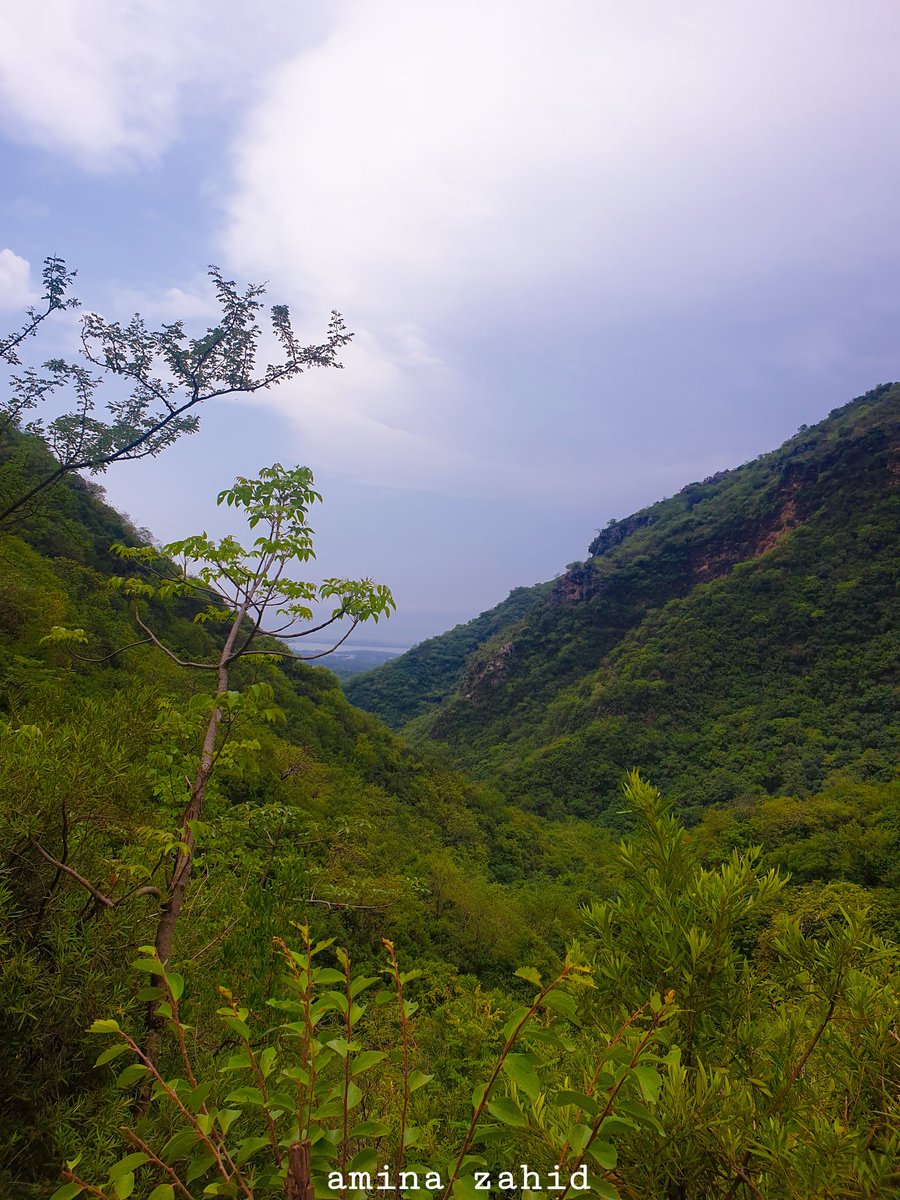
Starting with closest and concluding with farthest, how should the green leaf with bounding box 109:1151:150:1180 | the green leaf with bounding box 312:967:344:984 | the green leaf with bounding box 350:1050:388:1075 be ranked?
the green leaf with bounding box 109:1151:150:1180 → the green leaf with bounding box 350:1050:388:1075 → the green leaf with bounding box 312:967:344:984

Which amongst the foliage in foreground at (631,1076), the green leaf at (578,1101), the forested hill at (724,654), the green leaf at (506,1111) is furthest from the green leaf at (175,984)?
the forested hill at (724,654)

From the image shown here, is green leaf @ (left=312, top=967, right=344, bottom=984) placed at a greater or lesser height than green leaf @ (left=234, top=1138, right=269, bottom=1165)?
greater

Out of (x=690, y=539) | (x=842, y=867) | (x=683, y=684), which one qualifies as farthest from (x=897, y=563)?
(x=842, y=867)

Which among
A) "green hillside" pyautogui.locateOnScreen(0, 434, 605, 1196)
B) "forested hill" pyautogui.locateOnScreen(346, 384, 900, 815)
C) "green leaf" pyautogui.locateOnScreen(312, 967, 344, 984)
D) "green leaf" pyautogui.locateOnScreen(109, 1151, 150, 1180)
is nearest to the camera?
"green leaf" pyautogui.locateOnScreen(109, 1151, 150, 1180)

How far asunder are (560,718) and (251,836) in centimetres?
4625

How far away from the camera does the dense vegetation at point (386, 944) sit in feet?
3.86

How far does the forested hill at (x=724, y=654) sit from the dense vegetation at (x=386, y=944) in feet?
2.03

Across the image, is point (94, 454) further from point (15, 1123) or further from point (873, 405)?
point (873, 405)

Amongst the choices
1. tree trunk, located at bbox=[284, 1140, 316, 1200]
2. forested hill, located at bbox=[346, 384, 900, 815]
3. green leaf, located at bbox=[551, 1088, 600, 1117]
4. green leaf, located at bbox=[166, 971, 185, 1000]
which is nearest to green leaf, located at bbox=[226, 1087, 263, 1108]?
tree trunk, located at bbox=[284, 1140, 316, 1200]

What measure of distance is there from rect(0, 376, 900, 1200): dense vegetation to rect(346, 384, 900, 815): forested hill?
24.4 inches

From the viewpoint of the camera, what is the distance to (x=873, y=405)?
171 feet

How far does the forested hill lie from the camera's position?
33531mm

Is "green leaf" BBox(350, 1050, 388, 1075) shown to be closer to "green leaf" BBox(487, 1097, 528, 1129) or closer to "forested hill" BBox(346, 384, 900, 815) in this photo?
"green leaf" BBox(487, 1097, 528, 1129)

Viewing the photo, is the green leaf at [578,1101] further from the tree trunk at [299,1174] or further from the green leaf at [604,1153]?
the tree trunk at [299,1174]
